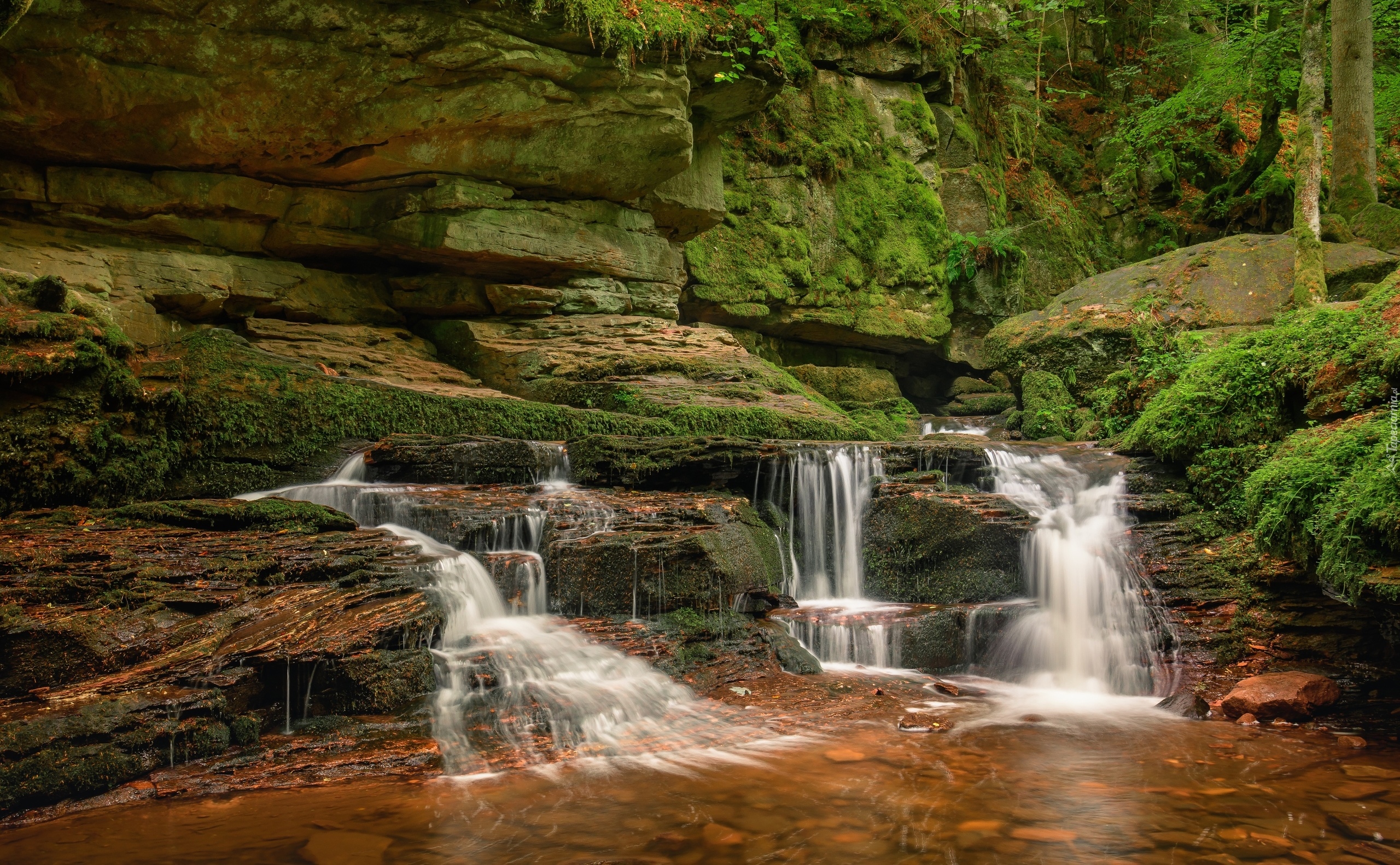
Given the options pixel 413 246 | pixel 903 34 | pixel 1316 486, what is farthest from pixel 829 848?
pixel 903 34

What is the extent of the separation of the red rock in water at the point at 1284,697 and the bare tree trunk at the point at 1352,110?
36.2ft

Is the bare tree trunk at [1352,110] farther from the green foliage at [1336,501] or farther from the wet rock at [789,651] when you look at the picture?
the wet rock at [789,651]

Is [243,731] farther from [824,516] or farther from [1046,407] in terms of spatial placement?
[1046,407]

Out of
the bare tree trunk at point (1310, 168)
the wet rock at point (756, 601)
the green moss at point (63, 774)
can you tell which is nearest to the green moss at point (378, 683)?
the green moss at point (63, 774)

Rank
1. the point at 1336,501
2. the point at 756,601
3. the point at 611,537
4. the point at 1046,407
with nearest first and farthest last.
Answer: the point at 1336,501 → the point at 611,537 → the point at 756,601 → the point at 1046,407

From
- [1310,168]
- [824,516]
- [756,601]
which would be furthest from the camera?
[1310,168]

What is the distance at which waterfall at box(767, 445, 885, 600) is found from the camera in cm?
838

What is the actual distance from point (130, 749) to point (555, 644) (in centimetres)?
247

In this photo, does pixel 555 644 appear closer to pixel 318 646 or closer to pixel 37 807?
pixel 318 646

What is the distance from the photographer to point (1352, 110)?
507 inches

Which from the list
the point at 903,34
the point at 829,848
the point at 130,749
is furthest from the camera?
the point at 903,34

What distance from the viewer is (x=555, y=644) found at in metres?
5.77

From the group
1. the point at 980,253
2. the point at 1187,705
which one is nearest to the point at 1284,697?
the point at 1187,705

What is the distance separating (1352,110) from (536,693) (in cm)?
1505
